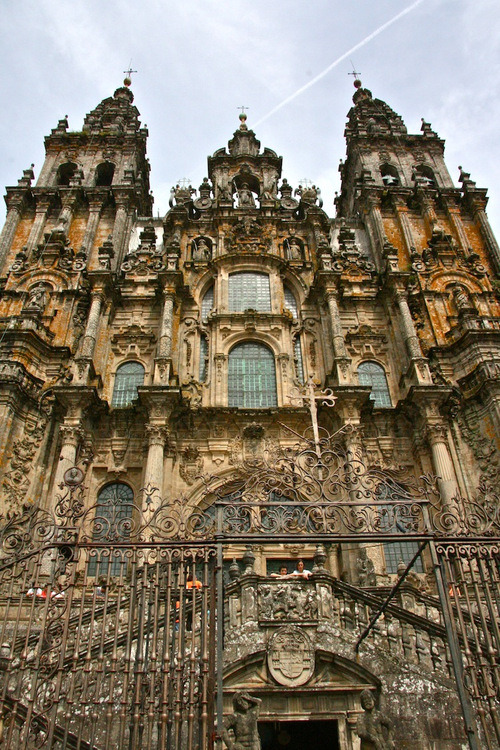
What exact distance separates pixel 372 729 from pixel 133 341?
45.7ft

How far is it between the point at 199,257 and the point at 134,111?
1358cm

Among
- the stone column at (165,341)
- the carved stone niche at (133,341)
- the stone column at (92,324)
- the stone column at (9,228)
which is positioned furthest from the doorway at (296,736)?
the stone column at (9,228)

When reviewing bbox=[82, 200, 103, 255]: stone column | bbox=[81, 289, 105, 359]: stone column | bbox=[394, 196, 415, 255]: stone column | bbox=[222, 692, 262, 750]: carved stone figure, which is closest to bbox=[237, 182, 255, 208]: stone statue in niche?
bbox=[82, 200, 103, 255]: stone column

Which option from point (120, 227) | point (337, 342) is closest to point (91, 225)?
point (120, 227)

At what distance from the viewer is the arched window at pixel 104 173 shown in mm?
26406

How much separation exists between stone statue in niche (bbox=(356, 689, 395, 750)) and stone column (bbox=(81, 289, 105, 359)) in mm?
12173

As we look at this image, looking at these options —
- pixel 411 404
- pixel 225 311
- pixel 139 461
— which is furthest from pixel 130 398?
pixel 411 404

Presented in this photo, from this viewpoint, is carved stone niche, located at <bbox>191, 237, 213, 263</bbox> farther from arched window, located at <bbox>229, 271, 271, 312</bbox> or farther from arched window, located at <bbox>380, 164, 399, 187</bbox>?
arched window, located at <bbox>380, 164, 399, 187</bbox>

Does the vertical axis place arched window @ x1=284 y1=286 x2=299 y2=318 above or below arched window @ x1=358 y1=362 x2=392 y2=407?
above

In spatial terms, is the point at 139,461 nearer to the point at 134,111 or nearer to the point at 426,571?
the point at 426,571

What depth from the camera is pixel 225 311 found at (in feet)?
65.8

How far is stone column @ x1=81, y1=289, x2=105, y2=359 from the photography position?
1755 cm

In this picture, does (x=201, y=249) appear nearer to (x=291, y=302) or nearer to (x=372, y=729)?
(x=291, y=302)

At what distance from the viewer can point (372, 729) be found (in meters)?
8.20
